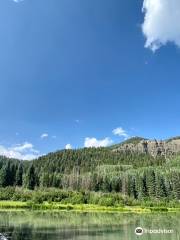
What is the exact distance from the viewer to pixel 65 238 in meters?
→ 55.3

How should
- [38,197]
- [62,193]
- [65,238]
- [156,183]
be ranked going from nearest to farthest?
[65,238] < [38,197] < [62,193] < [156,183]

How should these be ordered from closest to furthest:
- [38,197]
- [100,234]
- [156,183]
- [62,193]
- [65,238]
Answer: [65,238] → [100,234] → [38,197] → [62,193] → [156,183]

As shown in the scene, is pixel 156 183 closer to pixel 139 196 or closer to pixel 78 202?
pixel 139 196

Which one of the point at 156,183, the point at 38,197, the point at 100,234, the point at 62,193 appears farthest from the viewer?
the point at 156,183

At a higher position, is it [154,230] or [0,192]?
[0,192]

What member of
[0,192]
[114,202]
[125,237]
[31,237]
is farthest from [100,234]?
[0,192]

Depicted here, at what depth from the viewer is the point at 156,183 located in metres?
192

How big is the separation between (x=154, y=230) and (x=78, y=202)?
311 ft

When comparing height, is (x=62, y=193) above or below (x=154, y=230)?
above

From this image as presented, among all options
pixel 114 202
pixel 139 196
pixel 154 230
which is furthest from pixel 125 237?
pixel 139 196

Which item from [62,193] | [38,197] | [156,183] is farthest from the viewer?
[156,183]

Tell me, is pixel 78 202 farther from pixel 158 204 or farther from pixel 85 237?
pixel 85 237

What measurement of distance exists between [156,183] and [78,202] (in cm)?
4763

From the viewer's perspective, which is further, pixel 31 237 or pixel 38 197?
Result: pixel 38 197
